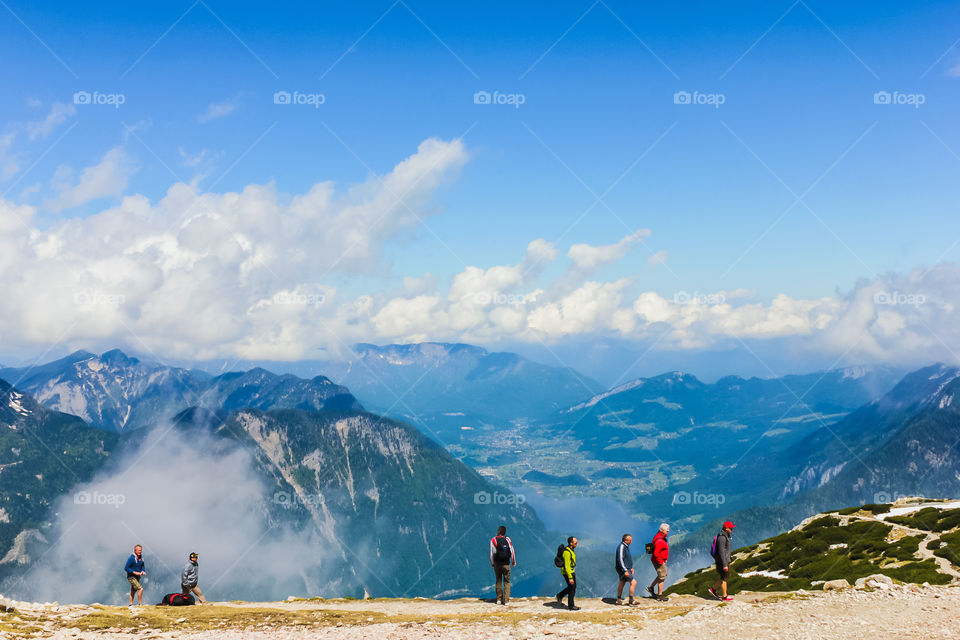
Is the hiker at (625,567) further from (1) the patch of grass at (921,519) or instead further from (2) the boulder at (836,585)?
(1) the patch of grass at (921,519)

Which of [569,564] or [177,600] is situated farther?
[177,600]

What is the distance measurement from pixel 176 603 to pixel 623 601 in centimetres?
3152

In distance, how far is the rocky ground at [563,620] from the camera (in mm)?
29172

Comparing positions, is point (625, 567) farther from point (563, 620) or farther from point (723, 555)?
point (563, 620)

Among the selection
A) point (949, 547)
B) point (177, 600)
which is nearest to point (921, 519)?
point (949, 547)

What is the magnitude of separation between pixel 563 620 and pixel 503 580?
7215mm

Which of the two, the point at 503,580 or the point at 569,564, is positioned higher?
the point at 569,564

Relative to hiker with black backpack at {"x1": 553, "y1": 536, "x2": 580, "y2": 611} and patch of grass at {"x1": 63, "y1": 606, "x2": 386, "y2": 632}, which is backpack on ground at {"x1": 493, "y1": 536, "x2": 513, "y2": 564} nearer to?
hiker with black backpack at {"x1": 553, "y1": 536, "x2": 580, "y2": 611}

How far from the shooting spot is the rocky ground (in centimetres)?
2917

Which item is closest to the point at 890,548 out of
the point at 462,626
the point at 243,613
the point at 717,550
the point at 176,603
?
the point at 717,550

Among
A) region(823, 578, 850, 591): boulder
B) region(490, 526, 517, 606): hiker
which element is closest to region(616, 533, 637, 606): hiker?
region(490, 526, 517, 606): hiker

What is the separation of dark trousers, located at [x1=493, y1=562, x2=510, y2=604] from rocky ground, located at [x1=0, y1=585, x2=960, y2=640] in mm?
940

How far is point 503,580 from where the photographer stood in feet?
135

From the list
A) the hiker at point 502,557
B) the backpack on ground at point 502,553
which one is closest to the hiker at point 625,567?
the hiker at point 502,557
